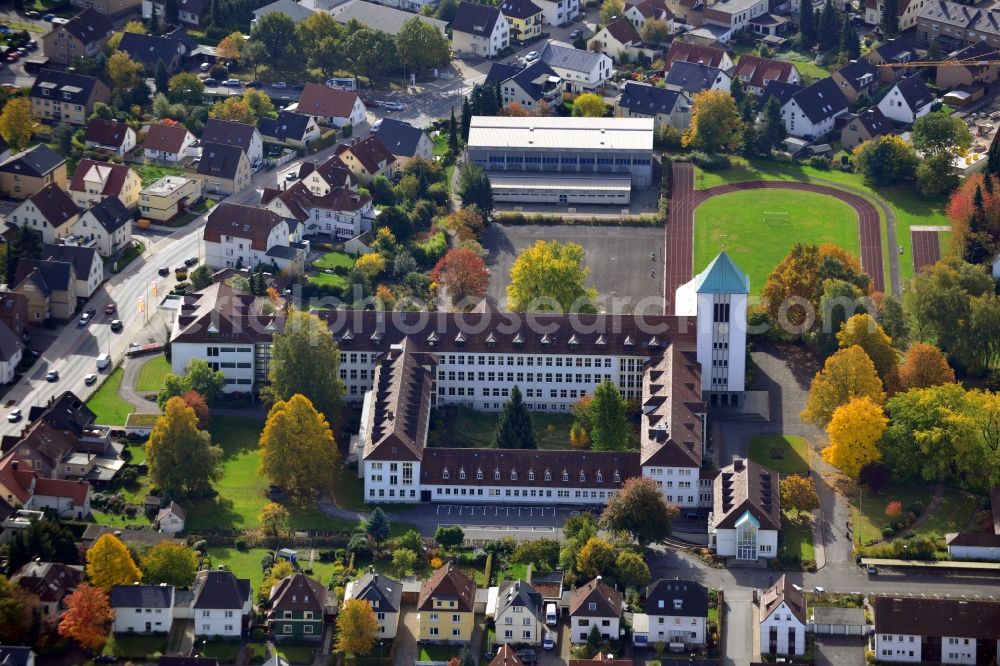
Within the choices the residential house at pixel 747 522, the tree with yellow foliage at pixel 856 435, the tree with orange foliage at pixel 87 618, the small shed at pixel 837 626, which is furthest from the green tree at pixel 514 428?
the tree with orange foliage at pixel 87 618

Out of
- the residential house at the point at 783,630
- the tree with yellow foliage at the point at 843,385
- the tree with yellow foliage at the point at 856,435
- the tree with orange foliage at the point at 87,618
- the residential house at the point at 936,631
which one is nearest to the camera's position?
the residential house at the point at 936,631

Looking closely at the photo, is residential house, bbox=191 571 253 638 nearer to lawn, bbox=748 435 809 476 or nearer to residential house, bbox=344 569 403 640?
residential house, bbox=344 569 403 640

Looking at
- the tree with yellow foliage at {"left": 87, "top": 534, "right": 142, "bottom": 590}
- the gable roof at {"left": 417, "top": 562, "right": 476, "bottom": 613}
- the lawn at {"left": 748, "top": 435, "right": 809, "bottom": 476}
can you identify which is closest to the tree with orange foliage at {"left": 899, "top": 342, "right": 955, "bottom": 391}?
the lawn at {"left": 748, "top": 435, "right": 809, "bottom": 476}

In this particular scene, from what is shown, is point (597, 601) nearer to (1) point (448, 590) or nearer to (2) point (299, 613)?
(1) point (448, 590)

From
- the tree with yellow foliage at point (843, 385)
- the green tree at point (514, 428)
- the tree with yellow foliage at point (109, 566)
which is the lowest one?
the tree with yellow foliage at point (109, 566)

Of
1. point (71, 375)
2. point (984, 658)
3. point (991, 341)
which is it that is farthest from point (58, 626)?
point (991, 341)

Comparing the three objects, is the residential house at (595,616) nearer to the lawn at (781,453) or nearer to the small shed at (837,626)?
the small shed at (837,626)

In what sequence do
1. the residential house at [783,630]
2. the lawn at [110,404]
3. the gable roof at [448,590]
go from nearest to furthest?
the residential house at [783,630]
the gable roof at [448,590]
the lawn at [110,404]
